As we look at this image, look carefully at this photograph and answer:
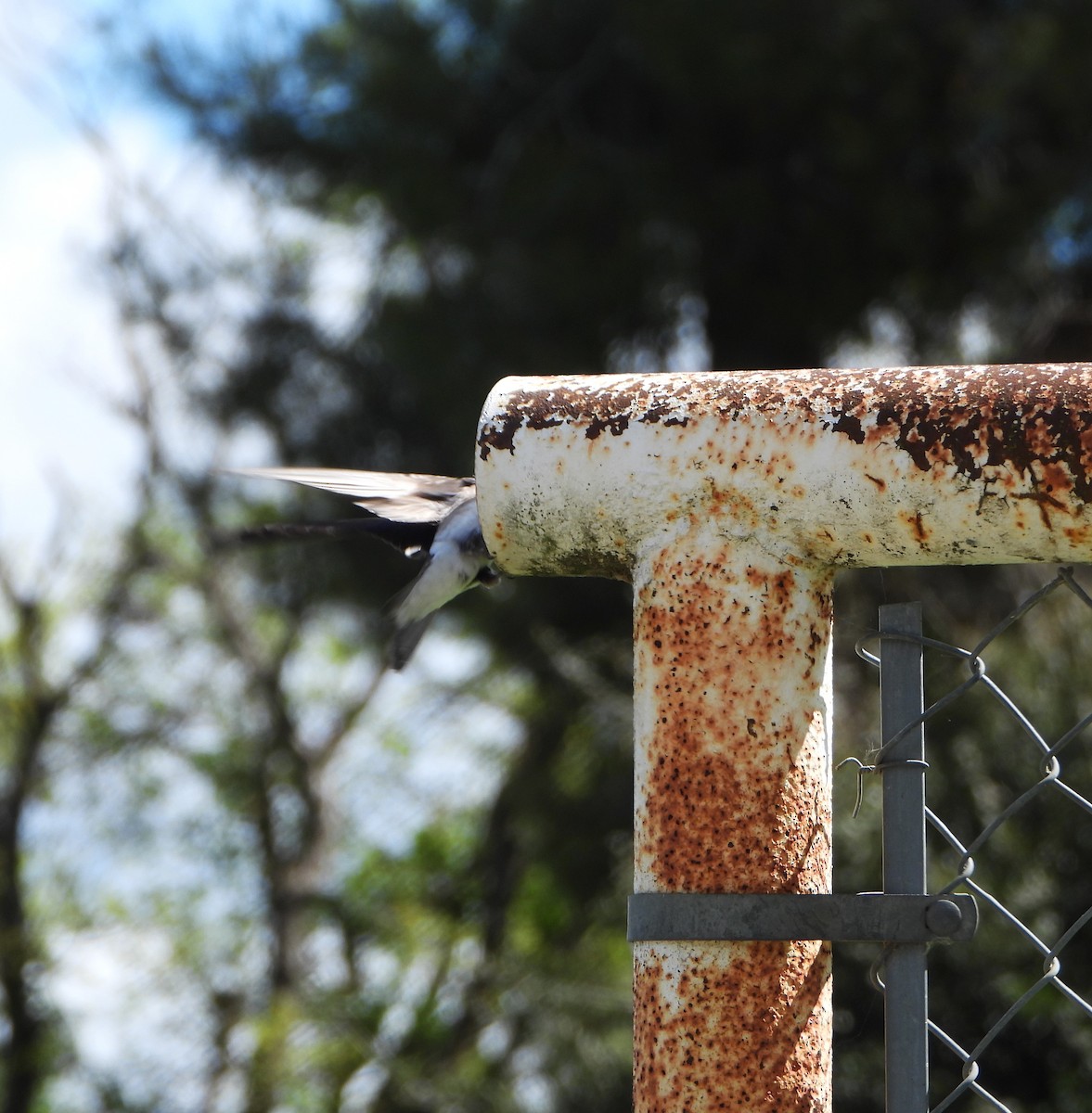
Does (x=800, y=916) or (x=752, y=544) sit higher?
(x=752, y=544)

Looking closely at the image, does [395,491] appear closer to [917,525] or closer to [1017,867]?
[917,525]

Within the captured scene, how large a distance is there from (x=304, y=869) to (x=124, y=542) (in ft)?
6.06

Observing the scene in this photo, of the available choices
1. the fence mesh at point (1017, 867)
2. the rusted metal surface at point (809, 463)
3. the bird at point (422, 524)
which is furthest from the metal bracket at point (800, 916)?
the fence mesh at point (1017, 867)

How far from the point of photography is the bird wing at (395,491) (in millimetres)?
910

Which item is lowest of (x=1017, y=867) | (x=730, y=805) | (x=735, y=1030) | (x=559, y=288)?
A: (x=1017, y=867)

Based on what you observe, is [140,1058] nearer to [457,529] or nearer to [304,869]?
[304,869]

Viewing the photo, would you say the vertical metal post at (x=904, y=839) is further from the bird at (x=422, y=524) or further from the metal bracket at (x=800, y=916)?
the bird at (x=422, y=524)

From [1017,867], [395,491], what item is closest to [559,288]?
[1017,867]

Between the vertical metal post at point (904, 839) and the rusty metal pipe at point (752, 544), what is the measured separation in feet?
0.11

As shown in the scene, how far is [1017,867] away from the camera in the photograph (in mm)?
3682

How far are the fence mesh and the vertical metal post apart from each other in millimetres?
2737

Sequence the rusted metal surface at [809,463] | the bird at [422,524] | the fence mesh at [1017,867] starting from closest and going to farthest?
the rusted metal surface at [809,463] < the bird at [422,524] < the fence mesh at [1017,867]

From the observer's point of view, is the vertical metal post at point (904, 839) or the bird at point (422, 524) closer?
the vertical metal post at point (904, 839)

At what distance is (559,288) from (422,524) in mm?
3695
